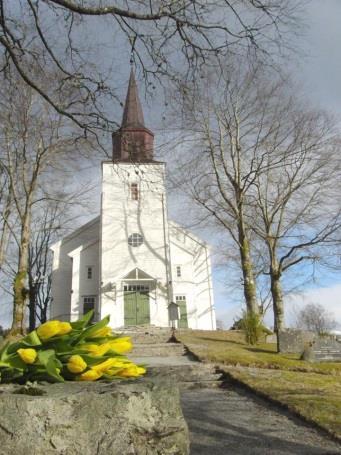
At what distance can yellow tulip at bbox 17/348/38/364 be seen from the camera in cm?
174

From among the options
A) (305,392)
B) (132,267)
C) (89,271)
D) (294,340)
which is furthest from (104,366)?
(89,271)

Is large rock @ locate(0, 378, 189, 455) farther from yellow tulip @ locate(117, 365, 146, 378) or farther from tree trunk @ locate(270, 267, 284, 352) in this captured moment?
tree trunk @ locate(270, 267, 284, 352)

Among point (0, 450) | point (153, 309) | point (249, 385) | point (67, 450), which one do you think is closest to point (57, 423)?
point (67, 450)

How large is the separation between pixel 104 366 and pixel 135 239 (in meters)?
27.4

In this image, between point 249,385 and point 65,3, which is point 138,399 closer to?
point 65,3

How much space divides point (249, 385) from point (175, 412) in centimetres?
523

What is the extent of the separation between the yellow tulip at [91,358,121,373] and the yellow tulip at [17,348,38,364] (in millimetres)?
275

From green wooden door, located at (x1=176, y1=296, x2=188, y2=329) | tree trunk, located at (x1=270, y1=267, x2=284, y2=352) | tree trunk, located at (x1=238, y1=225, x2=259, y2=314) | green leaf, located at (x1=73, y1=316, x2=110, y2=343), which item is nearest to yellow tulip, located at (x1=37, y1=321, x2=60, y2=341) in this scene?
green leaf, located at (x1=73, y1=316, x2=110, y2=343)

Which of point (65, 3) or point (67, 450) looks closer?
point (67, 450)

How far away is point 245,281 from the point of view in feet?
62.6

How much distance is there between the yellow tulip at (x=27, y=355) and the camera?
1.74 m

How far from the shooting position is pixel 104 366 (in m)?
1.89

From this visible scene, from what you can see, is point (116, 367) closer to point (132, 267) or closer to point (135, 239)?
point (132, 267)

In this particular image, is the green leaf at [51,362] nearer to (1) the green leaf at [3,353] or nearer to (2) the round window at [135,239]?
(1) the green leaf at [3,353]
